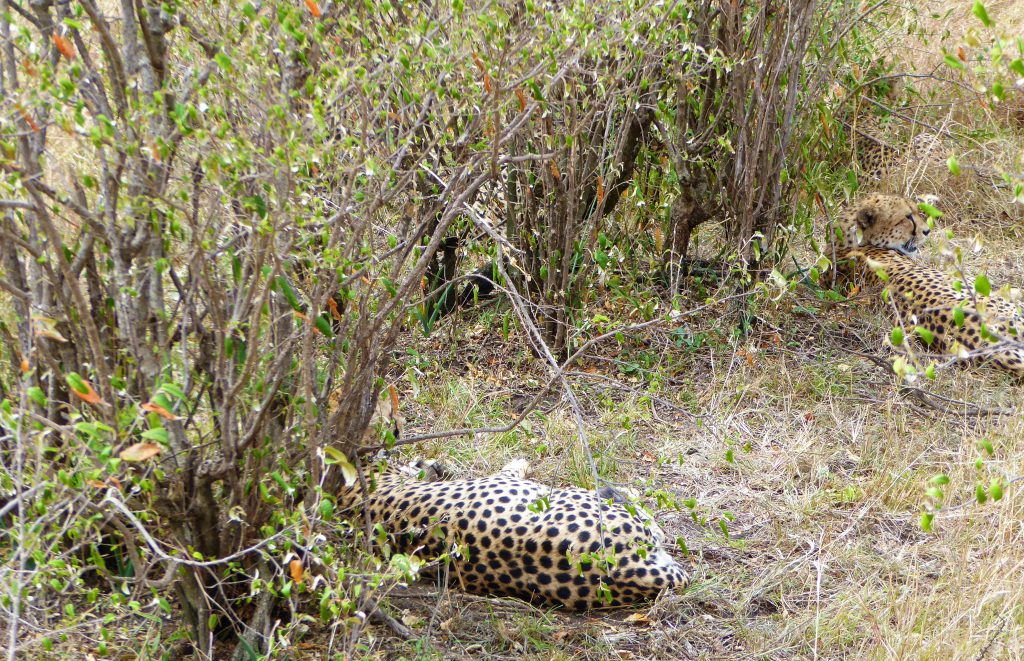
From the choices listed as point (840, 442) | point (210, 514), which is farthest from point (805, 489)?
point (210, 514)

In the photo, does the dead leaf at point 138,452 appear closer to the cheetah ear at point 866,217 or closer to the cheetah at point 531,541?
the cheetah at point 531,541

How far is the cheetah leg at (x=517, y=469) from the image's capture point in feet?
12.4

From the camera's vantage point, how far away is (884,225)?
523 centimetres

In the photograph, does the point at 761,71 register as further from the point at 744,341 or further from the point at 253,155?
the point at 253,155

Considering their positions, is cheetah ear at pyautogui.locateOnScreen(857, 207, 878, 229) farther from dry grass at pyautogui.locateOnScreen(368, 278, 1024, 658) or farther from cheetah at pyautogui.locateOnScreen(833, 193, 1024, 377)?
dry grass at pyautogui.locateOnScreen(368, 278, 1024, 658)

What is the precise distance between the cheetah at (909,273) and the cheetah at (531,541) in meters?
1.94

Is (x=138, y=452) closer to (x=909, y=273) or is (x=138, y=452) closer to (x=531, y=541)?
(x=531, y=541)

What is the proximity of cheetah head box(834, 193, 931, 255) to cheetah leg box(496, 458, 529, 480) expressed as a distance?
230 cm

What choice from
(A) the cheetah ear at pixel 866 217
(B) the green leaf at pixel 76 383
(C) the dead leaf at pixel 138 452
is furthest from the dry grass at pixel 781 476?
(B) the green leaf at pixel 76 383

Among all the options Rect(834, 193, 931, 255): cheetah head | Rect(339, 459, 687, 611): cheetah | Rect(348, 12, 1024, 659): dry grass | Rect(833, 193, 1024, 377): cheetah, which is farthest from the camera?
Rect(834, 193, 931, 255): cheetah head

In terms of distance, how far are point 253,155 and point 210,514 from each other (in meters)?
0.95

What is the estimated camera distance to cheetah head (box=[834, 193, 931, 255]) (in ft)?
17.0

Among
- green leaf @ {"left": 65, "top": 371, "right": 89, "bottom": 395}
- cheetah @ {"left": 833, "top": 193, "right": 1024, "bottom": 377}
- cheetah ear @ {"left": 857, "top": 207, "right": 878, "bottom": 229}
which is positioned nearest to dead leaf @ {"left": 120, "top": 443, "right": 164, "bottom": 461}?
green leaf @ {"left": 65, "top": 371, "right": 89, "bottom": 395}

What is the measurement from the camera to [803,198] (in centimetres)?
504
